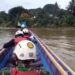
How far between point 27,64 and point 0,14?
311ft

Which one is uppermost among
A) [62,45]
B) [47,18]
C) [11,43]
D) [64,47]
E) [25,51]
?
[25,51]

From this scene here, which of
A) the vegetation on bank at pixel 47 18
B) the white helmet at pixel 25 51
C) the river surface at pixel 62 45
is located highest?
the white helmet at pixel 25 51

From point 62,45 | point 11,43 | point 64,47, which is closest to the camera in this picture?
point 11,43

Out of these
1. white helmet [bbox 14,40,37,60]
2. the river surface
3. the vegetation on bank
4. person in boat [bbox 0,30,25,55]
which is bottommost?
the vegetation on bank

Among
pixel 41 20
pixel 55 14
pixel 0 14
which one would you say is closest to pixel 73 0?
pixel 41 20

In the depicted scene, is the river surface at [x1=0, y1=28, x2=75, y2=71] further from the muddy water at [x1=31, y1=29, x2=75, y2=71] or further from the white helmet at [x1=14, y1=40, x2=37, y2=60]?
the white helmet at [x1=14, y1=40, x2=37, y2=60]

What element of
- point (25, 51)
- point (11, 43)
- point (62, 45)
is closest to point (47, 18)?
point (62, 45)

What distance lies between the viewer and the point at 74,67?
10094mm

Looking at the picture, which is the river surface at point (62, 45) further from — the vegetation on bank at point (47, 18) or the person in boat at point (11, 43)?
the vegetation on bank at point (47, 18)

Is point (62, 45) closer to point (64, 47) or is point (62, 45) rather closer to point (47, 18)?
point (64, 47)

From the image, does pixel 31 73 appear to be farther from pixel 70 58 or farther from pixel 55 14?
pixel 55 14

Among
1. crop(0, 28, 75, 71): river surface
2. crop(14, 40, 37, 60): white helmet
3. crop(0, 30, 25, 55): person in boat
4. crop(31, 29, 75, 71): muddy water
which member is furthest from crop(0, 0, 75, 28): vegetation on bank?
crop(14, 40, 37, 60): white helmet

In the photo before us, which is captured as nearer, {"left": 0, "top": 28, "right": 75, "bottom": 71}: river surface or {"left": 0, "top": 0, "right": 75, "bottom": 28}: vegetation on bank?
{"left": 0, "top": 28, "right": 75, "bottom": 71}: river surface

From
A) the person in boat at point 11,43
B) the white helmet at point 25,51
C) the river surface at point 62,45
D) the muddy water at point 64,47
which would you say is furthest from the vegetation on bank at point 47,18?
the white helmet at point 25,51
